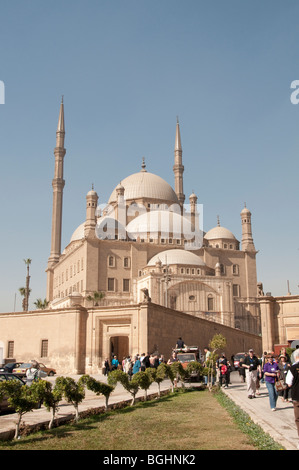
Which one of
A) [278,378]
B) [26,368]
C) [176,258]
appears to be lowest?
[26,368]

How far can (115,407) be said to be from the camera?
449 inches

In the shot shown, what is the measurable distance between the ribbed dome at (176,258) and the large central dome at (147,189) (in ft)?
45.7

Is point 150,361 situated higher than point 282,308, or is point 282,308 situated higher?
point 282,308

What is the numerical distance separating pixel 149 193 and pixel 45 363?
3794cm

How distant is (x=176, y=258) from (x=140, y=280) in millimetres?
3935

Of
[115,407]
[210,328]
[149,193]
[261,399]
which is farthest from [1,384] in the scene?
[149,193]

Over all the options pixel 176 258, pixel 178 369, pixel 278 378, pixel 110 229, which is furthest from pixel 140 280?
pixel 278 378

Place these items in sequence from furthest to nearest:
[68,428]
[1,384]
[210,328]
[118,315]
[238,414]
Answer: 1. [210,328]
2. [118,315]
3. [238,414]
4. [68,428]
5. [1,384]

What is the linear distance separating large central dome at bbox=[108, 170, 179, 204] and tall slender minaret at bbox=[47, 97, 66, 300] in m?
7.87

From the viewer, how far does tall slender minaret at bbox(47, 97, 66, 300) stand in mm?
56188

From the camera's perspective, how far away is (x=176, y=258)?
47.0 meters

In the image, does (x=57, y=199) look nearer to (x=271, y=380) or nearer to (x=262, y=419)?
(x=271, y=380)

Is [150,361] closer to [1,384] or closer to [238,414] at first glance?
[238,414]

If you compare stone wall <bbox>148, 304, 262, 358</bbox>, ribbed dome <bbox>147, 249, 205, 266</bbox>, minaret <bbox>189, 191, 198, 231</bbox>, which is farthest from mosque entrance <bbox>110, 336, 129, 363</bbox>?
minaret <bbox>189, 191, 198, 231</bbox>
